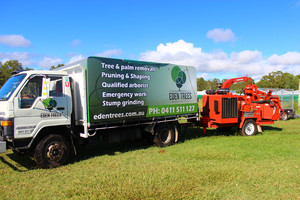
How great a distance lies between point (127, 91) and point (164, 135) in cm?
260

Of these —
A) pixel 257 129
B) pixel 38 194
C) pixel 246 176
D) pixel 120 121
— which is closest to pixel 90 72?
pixel 120 121

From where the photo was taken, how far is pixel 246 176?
18.3ft

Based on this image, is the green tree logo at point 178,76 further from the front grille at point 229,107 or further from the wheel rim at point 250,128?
the wheel rim at point 250,128

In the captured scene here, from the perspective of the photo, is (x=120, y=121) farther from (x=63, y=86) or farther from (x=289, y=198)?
(x=289, y=198)

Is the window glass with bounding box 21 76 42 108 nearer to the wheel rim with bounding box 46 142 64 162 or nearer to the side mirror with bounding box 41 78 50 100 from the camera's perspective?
the side mirror with bounding box 41 78 50 100

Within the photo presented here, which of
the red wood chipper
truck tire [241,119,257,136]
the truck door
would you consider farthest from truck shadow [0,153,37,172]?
truck tire [241,119,257,136]

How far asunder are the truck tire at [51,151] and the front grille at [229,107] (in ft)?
22.0

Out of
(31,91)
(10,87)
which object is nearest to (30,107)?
(31,91)

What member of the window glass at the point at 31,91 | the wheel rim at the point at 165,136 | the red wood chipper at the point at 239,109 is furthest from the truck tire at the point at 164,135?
the window glass at the point at 31,91

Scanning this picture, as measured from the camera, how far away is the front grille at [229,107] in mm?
10438

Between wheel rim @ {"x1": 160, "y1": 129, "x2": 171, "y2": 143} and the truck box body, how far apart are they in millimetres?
654

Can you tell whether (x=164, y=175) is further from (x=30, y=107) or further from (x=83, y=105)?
(x=30, y=107)

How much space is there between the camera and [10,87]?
6.23m

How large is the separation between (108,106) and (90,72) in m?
1.13
